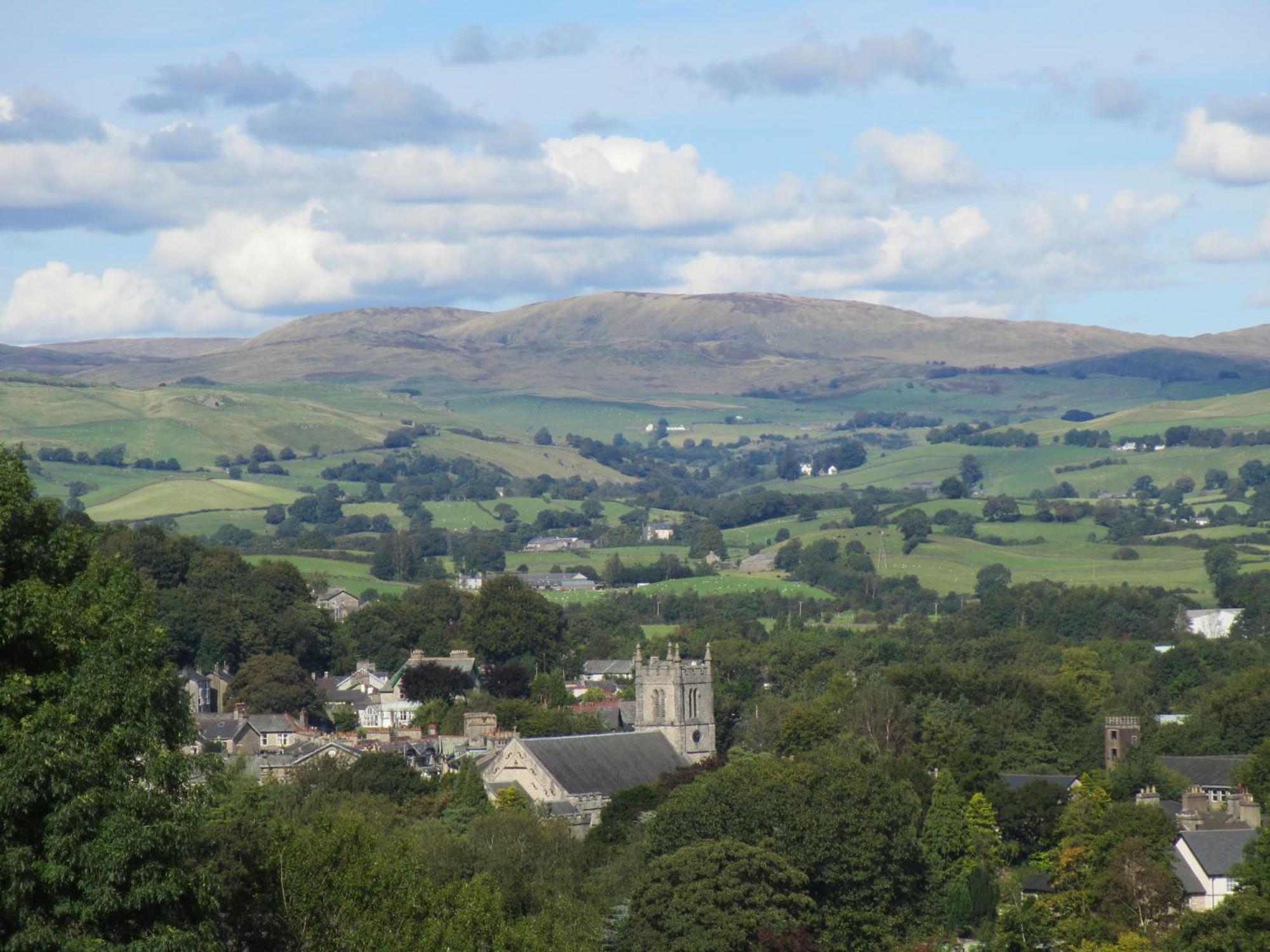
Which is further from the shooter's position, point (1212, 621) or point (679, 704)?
point (1212, 621)

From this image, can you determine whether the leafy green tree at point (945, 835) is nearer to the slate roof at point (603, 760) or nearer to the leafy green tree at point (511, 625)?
the slate roof at point (603, 760)

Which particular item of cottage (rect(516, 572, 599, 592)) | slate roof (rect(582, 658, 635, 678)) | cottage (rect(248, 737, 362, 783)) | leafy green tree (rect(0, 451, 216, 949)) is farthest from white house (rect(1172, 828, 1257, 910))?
cottage (rect(516, 572, 599, 592))

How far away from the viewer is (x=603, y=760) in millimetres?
84688

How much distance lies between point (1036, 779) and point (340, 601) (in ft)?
292

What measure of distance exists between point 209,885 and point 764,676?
96740 mm

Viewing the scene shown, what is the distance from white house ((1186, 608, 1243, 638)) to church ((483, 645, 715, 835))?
68854 mm

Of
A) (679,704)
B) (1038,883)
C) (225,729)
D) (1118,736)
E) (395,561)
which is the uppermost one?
(679,704)

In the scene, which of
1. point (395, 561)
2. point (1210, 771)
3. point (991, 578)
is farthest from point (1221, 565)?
point (1210, 771)

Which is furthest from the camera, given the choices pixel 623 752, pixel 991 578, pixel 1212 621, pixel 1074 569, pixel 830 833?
pixel 1074 569

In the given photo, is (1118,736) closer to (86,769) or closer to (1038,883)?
(1038,883)

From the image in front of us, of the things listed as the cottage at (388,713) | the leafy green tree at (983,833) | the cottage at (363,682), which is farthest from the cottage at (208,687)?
the leafy green tree at (983,833)

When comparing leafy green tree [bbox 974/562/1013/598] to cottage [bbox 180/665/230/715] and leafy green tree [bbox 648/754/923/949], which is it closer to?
cottage [bbox 180/665/230/715]

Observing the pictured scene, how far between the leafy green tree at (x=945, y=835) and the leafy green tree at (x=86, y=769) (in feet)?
134

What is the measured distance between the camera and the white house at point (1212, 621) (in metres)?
154
